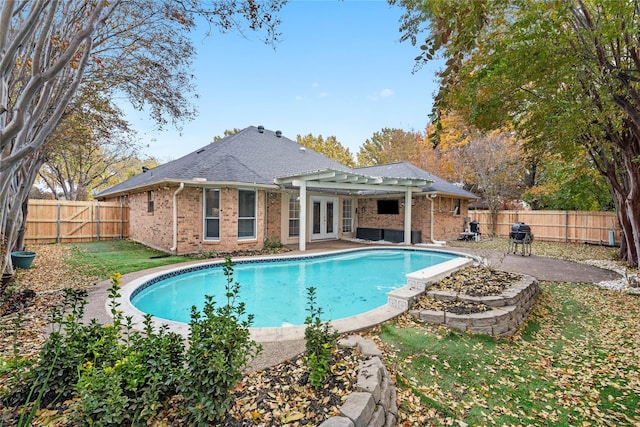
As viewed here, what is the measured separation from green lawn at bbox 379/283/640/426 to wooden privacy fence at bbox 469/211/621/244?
13143 millimetres

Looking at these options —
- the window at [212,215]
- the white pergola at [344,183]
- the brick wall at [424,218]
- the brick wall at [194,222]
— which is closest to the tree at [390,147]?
the brick wall at [424,218]

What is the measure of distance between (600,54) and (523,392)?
6338 mm

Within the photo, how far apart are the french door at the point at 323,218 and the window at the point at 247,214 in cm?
391

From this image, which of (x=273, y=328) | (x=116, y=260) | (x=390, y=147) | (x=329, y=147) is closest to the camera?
(x=273, y=328)

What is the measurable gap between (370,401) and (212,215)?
1047 centimetres

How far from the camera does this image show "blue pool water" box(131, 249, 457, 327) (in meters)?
6.41

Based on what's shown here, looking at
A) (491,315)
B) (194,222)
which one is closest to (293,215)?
(194,222)

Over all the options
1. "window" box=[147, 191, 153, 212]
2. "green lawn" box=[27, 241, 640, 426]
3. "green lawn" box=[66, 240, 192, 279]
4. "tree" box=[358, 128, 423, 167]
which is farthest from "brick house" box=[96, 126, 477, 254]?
"tree" box=[358, 128, 423, 167]

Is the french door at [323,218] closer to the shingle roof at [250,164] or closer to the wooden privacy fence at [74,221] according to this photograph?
the shingle roof at [250,164]

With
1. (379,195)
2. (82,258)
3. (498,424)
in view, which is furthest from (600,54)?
(82,258)

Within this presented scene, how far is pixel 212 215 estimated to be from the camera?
11.7m

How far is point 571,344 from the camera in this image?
4.61 meters

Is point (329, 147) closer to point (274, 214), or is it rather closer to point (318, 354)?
point (274, 214)

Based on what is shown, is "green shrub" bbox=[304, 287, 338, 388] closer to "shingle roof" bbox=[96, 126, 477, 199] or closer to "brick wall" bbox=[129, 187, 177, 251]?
"shingle roof" bbox=[96, 126, 477, 199]
